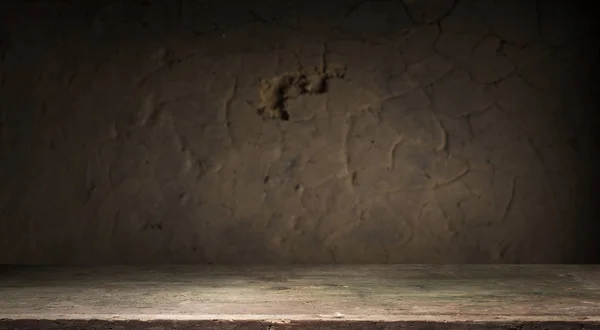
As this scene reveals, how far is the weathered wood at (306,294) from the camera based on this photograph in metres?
1.68

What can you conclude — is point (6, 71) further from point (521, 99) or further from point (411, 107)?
point (521, 99)

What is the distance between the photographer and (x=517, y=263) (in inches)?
102

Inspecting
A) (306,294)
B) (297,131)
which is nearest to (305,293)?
(306,294)

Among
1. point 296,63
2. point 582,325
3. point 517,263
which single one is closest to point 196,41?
point 296,63

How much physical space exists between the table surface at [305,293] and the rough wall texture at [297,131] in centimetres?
23

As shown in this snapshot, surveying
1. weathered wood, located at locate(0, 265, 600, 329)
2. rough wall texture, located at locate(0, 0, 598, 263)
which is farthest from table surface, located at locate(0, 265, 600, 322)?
rough wall texture, located at locate(0, 0, 598, 263)

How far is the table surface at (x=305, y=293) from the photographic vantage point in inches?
67.4

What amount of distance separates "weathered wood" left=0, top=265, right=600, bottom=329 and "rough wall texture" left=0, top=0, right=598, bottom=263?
0.77ft

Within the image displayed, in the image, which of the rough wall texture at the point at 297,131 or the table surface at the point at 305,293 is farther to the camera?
the rough wall texture at the point at 297,131

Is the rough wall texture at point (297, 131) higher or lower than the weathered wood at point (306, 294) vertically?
higher

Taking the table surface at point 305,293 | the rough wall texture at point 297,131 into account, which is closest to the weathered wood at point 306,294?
the table surface at point 305,293

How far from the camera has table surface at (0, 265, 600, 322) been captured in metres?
1.71

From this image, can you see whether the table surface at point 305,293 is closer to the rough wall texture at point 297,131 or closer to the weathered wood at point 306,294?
the weathered wood at point 306,294

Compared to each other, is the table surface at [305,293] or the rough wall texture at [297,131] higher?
the rough wall texture at [297,131]
